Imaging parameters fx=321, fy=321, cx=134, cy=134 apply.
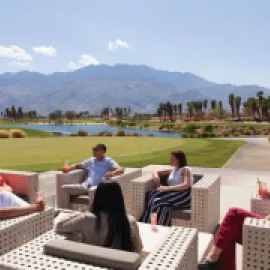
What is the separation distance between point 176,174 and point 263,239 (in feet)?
6.95

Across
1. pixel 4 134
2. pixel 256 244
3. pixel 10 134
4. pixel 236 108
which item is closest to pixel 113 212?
pixel 256 244

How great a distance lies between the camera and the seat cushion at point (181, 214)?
4344mm

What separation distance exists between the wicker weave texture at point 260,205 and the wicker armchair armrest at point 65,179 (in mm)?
3015

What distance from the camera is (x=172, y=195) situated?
450 centimetres

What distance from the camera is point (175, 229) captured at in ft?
8.53

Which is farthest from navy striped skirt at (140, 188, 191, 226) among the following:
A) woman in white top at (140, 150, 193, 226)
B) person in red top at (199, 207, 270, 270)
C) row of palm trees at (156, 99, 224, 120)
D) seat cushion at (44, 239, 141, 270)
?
row of palm trees at (156, 99, 224, 120)

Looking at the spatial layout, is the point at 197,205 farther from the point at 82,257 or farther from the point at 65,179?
the point at 82,257

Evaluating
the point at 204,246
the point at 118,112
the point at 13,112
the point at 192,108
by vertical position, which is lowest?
the point at 204,246

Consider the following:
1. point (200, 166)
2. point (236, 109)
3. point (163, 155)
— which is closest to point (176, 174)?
point (200, 166)

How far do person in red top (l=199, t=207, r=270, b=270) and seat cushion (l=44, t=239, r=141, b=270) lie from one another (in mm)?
1243

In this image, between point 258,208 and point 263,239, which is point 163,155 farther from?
point 263,239

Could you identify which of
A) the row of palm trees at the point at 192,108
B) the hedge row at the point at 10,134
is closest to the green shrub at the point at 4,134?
the hedge row at the point at 10,134

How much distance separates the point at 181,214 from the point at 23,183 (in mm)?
2370

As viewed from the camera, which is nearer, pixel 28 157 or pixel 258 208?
pixel 258 208
